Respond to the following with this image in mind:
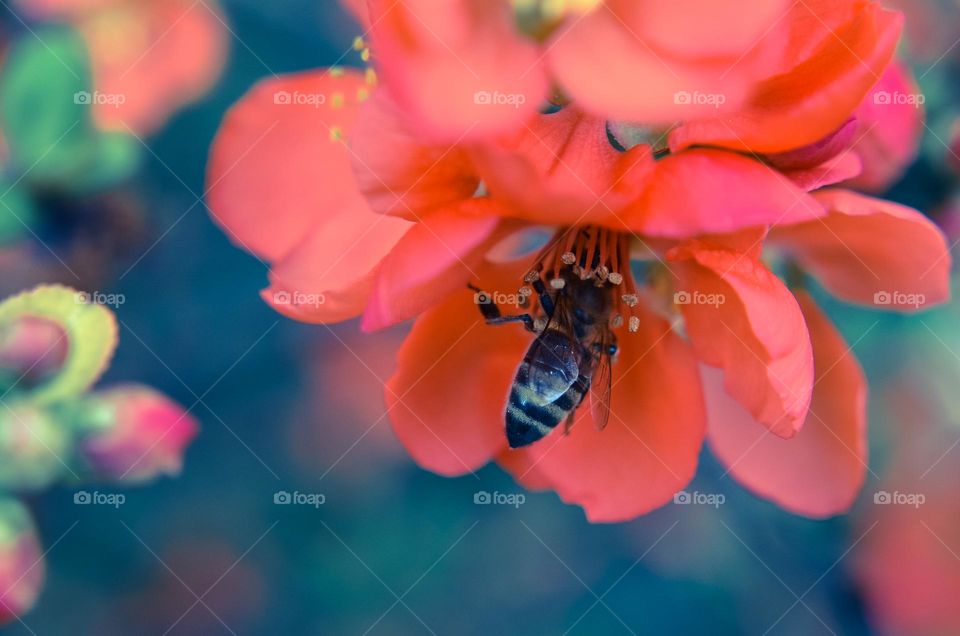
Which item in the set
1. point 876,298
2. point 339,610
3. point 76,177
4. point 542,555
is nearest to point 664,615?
point 542,555

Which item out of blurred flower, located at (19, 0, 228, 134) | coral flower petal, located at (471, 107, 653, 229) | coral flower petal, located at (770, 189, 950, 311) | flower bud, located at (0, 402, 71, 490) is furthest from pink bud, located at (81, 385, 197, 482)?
coral flower petal, located at (770, 189, 950, 311)

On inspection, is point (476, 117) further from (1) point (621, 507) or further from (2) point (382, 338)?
(2) point (382, 338)

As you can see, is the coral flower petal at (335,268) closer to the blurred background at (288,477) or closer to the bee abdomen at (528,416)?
the bee abdomen at (528,416)

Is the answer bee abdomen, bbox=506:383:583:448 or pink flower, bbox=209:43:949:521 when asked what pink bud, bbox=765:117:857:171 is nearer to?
pink flower, bbox=209:43:949:521

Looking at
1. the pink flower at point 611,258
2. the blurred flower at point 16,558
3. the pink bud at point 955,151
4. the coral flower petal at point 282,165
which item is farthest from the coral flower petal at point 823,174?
the blurred flower at point 16,558

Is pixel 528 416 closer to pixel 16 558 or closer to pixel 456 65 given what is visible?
pixel 456 65
